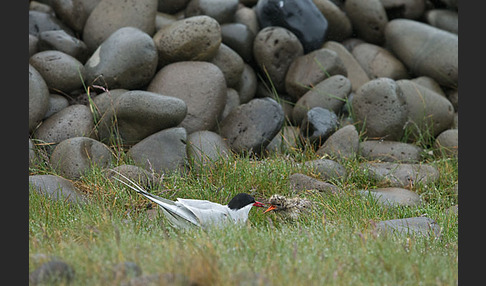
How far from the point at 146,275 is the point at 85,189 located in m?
3.04

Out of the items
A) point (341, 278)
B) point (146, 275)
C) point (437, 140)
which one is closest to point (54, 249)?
point (146, 275)

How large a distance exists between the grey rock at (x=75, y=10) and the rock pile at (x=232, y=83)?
12 millimetres

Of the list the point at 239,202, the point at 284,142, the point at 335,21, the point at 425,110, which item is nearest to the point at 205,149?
the point at 284,142

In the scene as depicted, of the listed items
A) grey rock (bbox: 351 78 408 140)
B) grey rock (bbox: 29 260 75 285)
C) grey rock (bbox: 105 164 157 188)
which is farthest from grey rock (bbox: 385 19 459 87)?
grey rock (bbox: 29 260 75 285)

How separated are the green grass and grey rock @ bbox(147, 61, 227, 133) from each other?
1166 millimetres

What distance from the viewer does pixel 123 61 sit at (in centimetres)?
691

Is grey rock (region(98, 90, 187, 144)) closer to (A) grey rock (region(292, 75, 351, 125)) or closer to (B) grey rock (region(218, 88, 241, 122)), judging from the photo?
(B) grey rock (region(218, 88, 241, 122))

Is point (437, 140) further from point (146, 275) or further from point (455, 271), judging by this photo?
point (146, 275)

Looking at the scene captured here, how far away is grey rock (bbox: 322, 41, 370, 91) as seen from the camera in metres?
8.55

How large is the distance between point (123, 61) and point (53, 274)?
4260 millimetres

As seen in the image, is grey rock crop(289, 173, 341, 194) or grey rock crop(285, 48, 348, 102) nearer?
grey rock crop(289, 173, 341, 194)

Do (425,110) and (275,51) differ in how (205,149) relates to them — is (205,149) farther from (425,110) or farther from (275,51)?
(425,110)

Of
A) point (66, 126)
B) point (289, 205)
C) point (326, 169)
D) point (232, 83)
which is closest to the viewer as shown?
point (289, 205)

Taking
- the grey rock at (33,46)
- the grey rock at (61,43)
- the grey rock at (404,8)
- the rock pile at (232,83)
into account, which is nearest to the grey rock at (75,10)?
A: the rock pile at (232,83)
